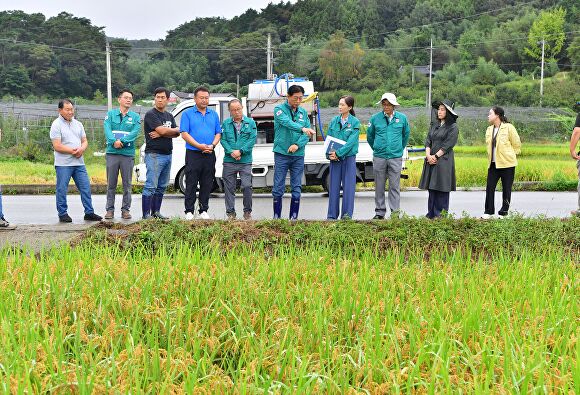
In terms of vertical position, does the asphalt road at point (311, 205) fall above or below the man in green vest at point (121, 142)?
below

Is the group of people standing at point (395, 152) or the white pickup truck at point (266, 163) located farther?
the white pickup truck at point (266, 163)

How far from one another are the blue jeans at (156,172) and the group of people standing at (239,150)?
13 mm

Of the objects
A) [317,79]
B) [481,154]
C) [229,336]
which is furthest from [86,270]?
[317,79]

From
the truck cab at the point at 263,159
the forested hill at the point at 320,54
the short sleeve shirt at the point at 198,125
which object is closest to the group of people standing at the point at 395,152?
the short sleeve shirt at the point at 198,125

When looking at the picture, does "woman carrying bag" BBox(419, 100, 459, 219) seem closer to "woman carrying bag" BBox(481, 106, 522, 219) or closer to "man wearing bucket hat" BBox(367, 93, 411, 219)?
"man wearing bucket hat" BBox(367, 93, 411, 219)

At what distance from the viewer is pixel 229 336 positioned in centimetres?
374

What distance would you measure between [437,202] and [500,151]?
1.25m

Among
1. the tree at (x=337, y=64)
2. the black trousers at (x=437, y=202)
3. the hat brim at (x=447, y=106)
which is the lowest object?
the black trousers at (x=437, y=202)

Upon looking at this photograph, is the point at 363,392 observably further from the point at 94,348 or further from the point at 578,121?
the point at 578,121

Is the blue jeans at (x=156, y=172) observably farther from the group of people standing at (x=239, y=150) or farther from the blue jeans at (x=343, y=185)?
the blue jeans at (x=343, y=185)

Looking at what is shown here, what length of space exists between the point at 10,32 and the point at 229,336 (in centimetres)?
7829

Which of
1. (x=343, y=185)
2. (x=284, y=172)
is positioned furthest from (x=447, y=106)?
(x=284, y=172)

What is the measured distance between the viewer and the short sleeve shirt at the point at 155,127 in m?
10.2

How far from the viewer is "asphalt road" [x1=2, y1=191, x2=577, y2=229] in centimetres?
1201
